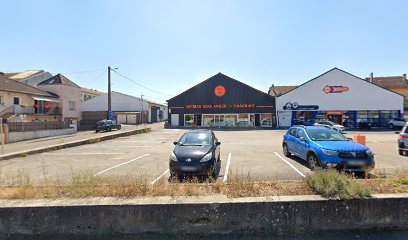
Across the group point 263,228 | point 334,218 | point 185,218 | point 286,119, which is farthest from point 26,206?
point 286,119

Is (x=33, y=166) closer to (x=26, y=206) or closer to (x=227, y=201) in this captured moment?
(x=26, y=206)

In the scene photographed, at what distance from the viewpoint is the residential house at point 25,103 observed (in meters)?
25.4

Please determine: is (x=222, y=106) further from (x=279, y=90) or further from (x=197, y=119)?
(x=279, y=90)

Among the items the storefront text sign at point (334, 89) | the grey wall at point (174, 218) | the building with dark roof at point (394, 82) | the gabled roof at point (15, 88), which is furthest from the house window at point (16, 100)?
the building with dark roof at point (394, 82)

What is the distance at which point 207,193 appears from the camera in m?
3.81

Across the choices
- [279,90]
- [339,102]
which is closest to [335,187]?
[339,102]

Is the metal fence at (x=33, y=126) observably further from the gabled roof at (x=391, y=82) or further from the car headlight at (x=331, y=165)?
the gabled roof at (x=391, y=82)

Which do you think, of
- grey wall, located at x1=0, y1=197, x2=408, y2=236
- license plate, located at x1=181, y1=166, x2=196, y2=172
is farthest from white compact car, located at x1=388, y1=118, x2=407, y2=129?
grey wall, located at x1=0, y1=197, x2=408, y2=236

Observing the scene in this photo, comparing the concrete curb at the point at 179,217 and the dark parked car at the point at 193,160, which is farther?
the dark parked car at the point at 193,160

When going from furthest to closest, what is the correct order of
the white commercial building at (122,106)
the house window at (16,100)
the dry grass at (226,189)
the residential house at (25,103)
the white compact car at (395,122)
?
1. the white commercial building at (122,106)
2. the white compact car at (395,122)
3. the house window at (16,100)
4. the residential house at (25,103)
5. the dry grass at (226,189)

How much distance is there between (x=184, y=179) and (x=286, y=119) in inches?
1182

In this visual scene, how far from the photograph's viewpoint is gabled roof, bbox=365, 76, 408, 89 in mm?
56188

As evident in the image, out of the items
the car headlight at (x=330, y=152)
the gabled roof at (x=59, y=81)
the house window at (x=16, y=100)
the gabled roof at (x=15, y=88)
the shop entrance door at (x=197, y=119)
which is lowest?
the car headlight at (x=330, y=152)

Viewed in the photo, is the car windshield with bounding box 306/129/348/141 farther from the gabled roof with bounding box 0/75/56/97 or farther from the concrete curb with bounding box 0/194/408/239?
the gabled roof with bounding box 0/75/56/97
